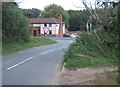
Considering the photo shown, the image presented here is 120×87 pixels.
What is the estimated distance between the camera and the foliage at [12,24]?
1139 inches

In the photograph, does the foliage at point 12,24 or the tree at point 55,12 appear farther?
the tree at point 55,12

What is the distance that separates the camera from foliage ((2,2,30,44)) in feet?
94.9

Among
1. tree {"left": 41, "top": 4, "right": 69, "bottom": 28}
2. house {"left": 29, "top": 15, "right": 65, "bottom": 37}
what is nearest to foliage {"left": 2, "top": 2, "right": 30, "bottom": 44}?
house {"left": 29, "top": 15, "right": 65, "bottom": 37}

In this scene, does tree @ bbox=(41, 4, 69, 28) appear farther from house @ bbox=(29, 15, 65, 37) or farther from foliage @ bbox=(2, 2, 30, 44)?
foliage @ bbox=(2, 2, 30, 44)

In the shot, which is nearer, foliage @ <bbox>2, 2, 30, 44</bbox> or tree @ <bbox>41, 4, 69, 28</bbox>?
foliage @ <bbox>2, 2, 30, 44</bbox>

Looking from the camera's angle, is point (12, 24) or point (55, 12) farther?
point (55, 12)

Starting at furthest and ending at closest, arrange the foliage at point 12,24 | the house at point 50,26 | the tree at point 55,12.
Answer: the tree at point 55,12 < the house at point 50,26 < the foliage at point 12,24

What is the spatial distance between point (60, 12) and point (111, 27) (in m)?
88.8

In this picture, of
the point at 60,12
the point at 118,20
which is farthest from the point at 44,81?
the point at 60,12

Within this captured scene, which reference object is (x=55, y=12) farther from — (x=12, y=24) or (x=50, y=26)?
(x=12, y=24)

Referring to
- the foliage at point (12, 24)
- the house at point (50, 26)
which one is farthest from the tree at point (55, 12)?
the foliage at point (12, 24)

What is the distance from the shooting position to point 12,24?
31.2m

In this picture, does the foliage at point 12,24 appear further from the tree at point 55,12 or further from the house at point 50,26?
the tree at point 55,12

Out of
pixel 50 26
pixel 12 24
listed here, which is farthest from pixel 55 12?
pixel 12 24
